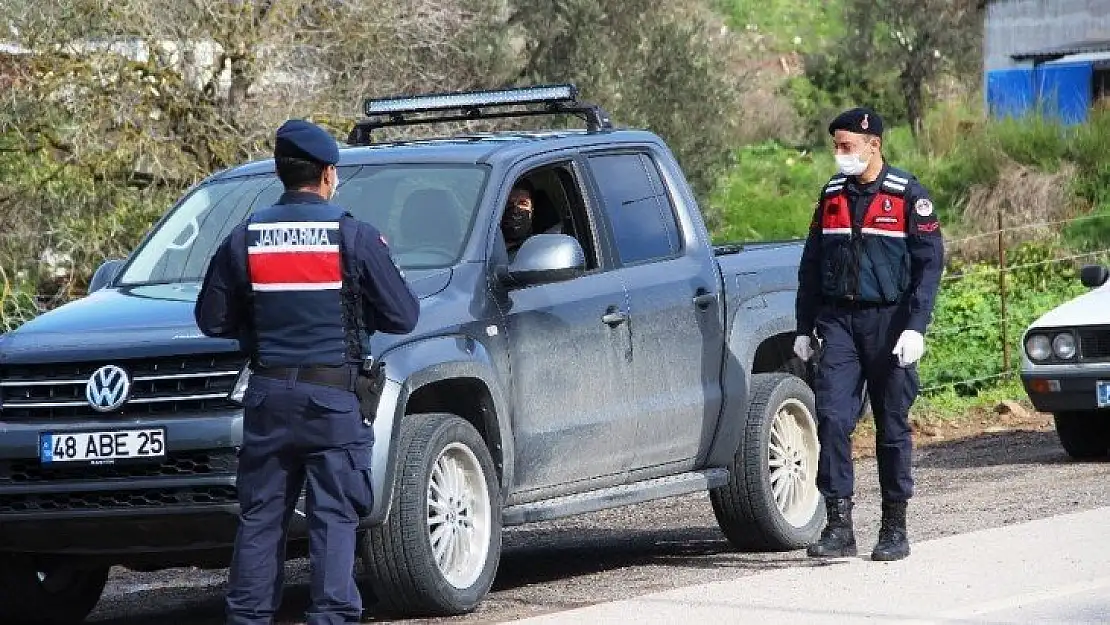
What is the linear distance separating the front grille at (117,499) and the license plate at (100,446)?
0.41 feet

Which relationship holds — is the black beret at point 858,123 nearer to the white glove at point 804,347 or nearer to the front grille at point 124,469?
the white glove at point 804,347

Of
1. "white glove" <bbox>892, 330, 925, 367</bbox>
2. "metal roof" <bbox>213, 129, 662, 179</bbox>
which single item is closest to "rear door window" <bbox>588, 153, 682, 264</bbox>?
"metal roof" <bbox>213, 129, 662, 179</bbox>

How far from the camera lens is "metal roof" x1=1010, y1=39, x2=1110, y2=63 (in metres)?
39.7

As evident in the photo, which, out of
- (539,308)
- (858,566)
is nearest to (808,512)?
(858,566)

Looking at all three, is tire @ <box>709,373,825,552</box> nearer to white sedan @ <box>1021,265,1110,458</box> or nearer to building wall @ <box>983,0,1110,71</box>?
white sedan @ <box>1021,265,1110,458</box>

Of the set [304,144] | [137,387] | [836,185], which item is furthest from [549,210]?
[304,144]

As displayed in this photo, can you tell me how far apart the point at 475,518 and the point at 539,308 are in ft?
3.03

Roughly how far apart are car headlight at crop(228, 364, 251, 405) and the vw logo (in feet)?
1.33

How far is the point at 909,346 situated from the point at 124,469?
3.26 m

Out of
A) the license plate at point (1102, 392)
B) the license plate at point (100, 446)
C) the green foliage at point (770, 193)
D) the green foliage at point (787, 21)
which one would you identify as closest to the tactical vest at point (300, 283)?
the license plate at point (100, 446)

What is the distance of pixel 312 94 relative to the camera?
63.1 feet

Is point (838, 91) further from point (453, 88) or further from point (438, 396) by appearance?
point (438, 396)

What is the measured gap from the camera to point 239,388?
770 centimetres

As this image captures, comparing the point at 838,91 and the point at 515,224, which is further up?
the point at 515,224
